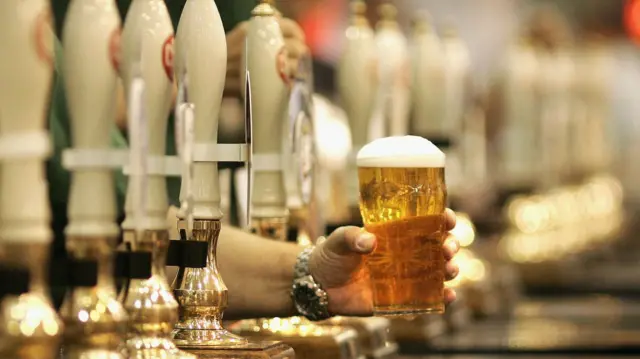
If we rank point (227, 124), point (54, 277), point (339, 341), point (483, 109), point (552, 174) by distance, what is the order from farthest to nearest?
point (552, 174)
point (483, 109)
point (339, 341)
point (227, 124)
point (54, 277)

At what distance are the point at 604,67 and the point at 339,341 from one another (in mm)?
6989

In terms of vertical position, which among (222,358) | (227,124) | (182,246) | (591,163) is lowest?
(222,358)

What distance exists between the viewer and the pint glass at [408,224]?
6.65 feet

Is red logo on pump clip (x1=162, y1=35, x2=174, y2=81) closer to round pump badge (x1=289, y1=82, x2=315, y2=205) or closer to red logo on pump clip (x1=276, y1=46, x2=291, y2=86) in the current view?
red logo on pump clip (x1=276, y1=46, x2=291, y2=86)

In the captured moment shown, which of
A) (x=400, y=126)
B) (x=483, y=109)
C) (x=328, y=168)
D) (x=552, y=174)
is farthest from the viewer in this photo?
(x=552, y=174)

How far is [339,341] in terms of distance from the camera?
2.42 meters

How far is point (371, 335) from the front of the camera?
8.95 ft

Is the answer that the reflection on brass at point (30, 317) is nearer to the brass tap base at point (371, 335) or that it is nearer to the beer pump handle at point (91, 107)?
the beer pump handle at point (91, 107)

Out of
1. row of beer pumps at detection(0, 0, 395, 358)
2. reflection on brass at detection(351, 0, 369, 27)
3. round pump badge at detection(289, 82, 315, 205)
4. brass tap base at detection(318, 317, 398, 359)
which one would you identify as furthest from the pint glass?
reflection on brass at detection(351, 0, 369, 27)

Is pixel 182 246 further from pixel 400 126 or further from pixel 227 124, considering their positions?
pixel 400 126

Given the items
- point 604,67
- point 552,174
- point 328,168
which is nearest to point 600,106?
point 604,67

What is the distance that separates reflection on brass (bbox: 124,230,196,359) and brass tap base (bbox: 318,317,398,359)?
0.96 m

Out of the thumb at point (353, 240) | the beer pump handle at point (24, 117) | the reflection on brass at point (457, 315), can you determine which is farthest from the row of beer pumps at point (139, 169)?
the reflection on brass at point (457, 315)

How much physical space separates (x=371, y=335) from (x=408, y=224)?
0.72 metres
